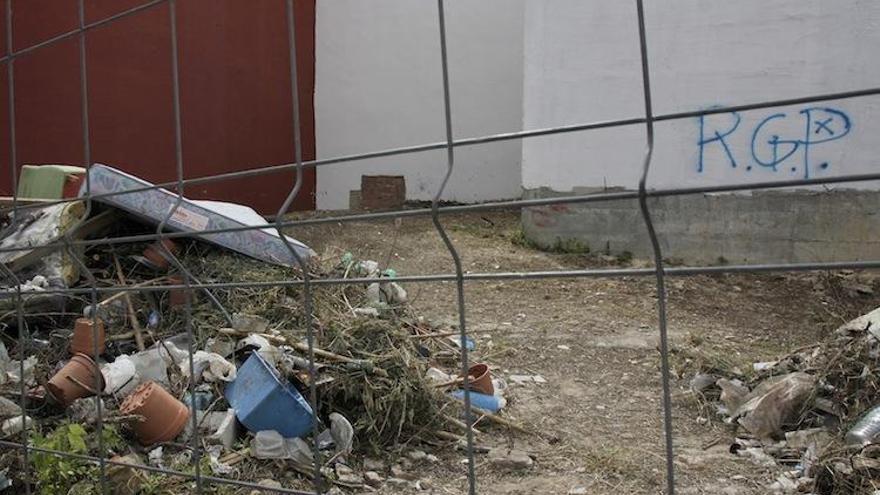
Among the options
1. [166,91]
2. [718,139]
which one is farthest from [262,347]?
[166,91]

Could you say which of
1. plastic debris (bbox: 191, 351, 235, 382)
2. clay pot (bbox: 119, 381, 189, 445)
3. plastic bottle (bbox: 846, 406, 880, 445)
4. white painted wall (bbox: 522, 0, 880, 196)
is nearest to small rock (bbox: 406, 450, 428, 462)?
plastic debris (bbox: 191, 351, 235, 382)

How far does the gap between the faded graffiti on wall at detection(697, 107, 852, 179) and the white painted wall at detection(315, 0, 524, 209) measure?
3.82 metres

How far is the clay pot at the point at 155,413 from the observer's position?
300 centimetres

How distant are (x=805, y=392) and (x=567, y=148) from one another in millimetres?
4037

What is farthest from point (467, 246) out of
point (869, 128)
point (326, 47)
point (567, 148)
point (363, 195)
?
point (326, 47)

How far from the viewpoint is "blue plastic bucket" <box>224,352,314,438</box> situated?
10.3 feet

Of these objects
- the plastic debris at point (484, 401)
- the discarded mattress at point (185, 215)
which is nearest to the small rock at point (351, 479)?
the plastic debris at point (484, 401)

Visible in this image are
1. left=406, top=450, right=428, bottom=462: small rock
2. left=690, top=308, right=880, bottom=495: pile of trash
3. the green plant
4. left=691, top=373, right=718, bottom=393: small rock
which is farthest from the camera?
left=691, top=373, right=718, bottom=393: small rock

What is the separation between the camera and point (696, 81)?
6.57 m

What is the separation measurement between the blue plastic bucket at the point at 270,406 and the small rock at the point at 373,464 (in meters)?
0.28

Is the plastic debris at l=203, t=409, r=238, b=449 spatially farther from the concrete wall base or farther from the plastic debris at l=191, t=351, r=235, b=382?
the concrete wall base

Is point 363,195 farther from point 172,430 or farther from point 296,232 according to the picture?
point 172,430

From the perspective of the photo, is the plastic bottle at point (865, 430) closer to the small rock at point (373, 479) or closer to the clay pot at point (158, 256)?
the small rock at point (373, 479)

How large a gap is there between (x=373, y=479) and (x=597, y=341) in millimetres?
2372
